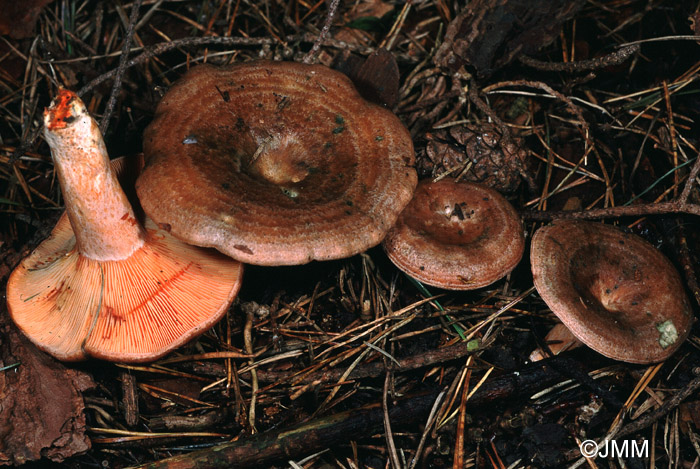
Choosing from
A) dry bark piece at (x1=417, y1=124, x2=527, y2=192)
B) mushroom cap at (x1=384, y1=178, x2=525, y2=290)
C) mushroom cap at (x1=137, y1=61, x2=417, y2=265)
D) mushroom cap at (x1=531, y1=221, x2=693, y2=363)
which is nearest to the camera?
mushroom cap at (x1=137, y1=61, x2=417, y2=265)

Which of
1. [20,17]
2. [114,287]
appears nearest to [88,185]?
[114,287]

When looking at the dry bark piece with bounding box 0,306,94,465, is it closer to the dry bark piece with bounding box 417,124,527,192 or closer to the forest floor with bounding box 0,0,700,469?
the forest floor with bounding box 0,0,700,469

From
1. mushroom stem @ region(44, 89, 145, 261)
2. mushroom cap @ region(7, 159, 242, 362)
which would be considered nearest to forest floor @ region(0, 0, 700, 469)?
mushroom cap @ region(7, 159, 242, 362)

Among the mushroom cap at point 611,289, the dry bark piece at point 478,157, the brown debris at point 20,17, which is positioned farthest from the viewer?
the brown debris at point 20,17

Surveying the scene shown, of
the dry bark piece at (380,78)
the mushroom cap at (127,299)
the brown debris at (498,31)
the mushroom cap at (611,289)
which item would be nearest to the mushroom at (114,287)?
the mushroom cap at (127,299)

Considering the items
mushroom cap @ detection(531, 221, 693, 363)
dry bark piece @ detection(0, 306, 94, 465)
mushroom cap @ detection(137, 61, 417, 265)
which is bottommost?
dry bark piece @ detection(0, 306, 94, 465)

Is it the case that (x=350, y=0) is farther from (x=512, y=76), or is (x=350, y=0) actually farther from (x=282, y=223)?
(x=282, y=223)

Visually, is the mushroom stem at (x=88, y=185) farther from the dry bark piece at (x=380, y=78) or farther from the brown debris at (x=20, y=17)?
the brown debris at (x=20, y=17)

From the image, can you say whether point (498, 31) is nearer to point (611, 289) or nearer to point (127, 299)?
point (611, 289)
